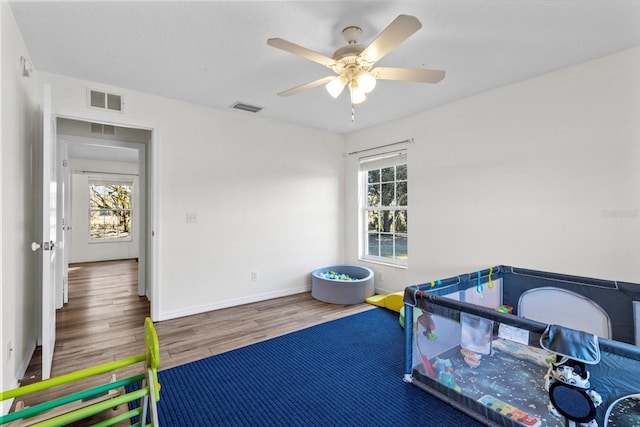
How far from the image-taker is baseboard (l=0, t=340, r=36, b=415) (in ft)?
5.62

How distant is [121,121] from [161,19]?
1504 mm

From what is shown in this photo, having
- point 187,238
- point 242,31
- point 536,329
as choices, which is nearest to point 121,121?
point 187,238

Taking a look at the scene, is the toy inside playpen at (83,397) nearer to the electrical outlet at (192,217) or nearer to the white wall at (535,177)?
the electrical outlet at (192,217)

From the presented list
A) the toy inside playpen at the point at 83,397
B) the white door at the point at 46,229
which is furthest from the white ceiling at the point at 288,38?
the toy inside playpen at the point at 83,397

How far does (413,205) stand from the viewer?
3.84 metres

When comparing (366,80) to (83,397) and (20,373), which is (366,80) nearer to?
(83,397)

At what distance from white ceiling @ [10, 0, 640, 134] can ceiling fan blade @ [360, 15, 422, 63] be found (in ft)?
0.94

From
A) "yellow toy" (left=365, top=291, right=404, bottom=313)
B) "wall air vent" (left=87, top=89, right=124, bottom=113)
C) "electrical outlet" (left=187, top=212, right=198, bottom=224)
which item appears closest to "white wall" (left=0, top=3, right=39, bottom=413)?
"wall air vent" (left=87, top=89, right=124, bottom=113)

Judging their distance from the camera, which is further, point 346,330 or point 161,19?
point 346,330

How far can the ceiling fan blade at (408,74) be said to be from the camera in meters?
1.95

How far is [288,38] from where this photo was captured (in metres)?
2.13

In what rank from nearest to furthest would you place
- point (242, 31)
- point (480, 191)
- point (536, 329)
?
point (536, 329) < point (242, 31) < point (480, 191)

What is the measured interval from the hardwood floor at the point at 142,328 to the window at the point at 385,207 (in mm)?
972

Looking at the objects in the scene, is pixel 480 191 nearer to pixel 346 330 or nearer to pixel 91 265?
pixel 346 330
